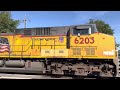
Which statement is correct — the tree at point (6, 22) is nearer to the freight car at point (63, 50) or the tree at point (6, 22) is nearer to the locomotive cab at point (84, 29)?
the freight car at point (63, 50)

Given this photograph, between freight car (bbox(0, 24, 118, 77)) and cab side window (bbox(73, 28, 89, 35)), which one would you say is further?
cab side window (bbox(73, 28, 89, 35))

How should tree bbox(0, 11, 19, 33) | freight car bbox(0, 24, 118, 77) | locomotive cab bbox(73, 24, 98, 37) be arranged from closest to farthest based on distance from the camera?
freight car bbox(0, 24, 118, 77)
locomotive cab bbox(73, 24, 98, 37)
tree bbox(0, 11, 19, 33)

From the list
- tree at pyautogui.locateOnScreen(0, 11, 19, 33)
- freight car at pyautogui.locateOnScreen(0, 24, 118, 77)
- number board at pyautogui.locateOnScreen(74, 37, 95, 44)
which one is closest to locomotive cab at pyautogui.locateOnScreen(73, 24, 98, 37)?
freight car at pyautogui.locateOnScreen(0, 24, 118, 77)

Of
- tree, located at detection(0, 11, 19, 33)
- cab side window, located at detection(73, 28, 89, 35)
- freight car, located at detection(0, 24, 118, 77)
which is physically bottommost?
freight car, located at detection(0, 24, 118, 77)

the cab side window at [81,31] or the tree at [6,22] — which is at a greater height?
the tree at [6,22]

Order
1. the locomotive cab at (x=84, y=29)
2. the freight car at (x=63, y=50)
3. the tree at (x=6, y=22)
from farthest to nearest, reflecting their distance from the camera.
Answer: the tree at (x=6, y=22) < the locomotive cab at (x=84, y=29) < the freight car at (x=63, y=50)

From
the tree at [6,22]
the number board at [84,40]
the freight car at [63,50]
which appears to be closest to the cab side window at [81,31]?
the freight car at [63,50]

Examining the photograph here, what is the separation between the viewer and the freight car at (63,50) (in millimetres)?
11773

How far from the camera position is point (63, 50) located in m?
12.3

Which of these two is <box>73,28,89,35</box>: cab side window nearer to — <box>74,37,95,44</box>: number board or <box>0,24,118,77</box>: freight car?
<box>0,24,118,77</box>: freight car

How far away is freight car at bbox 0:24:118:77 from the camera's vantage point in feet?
38.6
